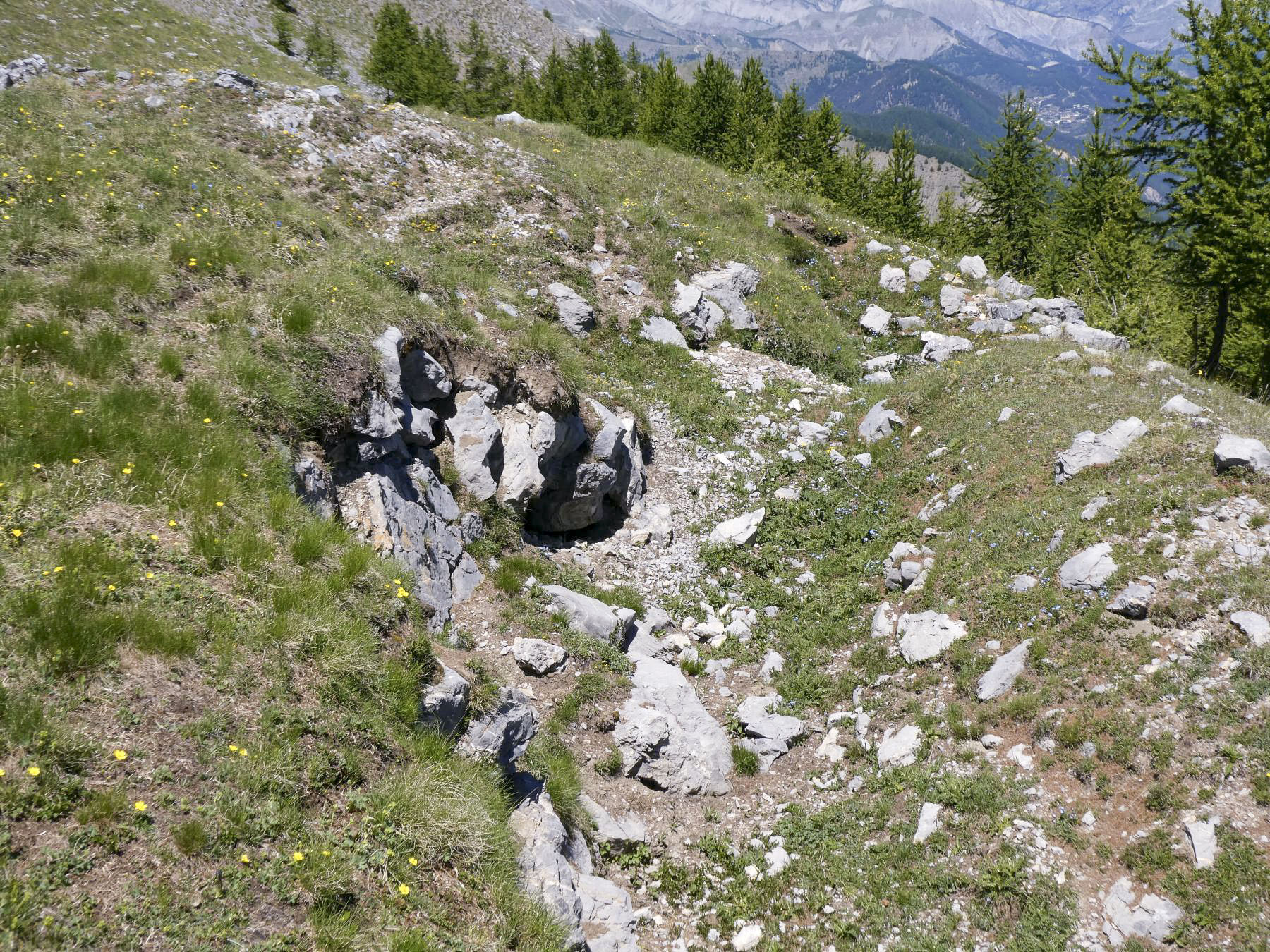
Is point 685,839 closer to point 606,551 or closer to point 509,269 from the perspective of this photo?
point 606,551

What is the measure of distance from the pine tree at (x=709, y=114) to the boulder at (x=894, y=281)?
33654 mm

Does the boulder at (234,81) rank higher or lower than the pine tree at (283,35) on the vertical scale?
lower

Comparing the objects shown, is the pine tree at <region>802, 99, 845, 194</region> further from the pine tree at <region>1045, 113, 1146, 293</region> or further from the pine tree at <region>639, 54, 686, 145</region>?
the pine tree at <region>1045, 113, 1146, 293</region>

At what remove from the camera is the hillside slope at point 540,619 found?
5.26 m

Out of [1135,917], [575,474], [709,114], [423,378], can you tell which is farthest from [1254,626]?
[709,114]

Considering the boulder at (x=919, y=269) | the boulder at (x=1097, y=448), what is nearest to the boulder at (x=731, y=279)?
the boulder at (x=919, y=269)

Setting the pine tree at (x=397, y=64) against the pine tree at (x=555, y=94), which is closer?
the pine tree at (x=397, y=64)

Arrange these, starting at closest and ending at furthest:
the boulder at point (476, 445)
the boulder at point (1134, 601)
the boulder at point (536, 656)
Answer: the boulder at point (1134, 601) < the boulder at point (536, 656) < the boulder at point (476, 445)

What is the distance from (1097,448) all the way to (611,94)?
206 feet

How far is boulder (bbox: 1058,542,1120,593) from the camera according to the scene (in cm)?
1039

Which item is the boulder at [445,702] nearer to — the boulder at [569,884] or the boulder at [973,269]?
the boulder at [569,884]

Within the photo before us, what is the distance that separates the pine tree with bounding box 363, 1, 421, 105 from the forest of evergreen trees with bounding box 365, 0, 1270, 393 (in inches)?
8.5

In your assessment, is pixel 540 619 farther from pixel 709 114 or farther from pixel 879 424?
Answer: pixel 709 114

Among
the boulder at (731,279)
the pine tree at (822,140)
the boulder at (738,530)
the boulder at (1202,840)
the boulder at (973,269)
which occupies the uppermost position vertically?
the pine tree at (822,140)
